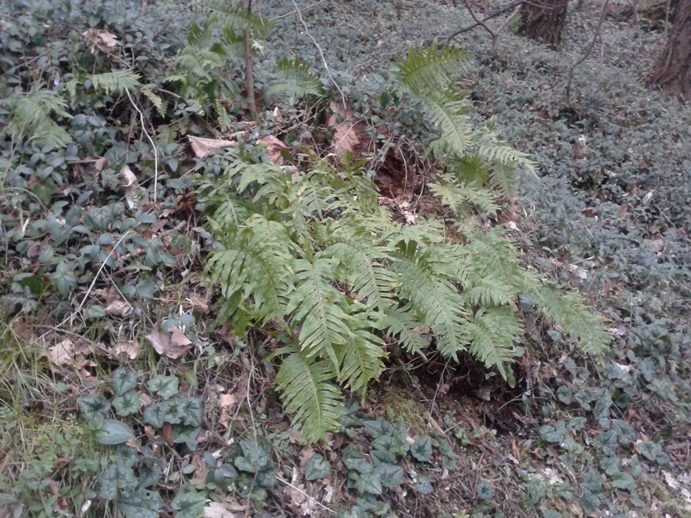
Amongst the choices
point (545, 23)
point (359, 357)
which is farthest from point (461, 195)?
point (545, 23)

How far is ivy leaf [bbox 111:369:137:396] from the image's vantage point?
282 cm

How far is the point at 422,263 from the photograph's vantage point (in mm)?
3377

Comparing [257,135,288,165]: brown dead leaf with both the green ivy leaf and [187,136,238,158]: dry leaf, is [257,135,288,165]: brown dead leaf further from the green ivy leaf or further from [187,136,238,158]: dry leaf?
the green ivy leaf

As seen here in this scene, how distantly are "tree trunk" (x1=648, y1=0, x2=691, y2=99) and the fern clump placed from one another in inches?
212

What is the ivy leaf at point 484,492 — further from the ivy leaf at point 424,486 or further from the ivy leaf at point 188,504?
the ivy leaf at point 188,504

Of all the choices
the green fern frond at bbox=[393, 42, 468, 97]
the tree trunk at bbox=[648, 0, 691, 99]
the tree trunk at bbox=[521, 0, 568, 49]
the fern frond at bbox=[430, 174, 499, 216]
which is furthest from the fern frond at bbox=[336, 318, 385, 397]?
the tree trunk at bbox=[521, 0, 568, 49]

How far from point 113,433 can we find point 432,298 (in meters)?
1.81

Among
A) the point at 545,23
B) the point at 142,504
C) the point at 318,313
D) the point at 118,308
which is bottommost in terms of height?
the point at 142,504

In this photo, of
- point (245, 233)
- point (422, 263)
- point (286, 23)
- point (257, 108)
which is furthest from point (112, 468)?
point (286, 23)

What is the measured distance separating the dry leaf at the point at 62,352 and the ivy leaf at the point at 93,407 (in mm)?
273

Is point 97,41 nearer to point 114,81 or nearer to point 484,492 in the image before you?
point 114,81

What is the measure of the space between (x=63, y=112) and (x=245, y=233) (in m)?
1.45

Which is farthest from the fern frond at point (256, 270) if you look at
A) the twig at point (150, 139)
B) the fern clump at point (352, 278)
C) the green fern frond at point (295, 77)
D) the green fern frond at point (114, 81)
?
the green fern frond at point (295, 77)

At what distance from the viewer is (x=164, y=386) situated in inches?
114
